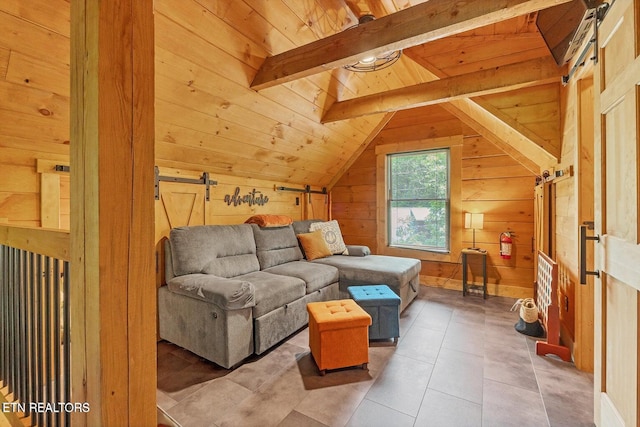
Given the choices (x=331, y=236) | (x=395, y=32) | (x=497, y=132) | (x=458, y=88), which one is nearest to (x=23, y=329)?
(x=395, y=32)

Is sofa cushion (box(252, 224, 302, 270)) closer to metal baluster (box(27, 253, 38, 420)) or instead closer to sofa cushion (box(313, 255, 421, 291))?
sofa cushion (box(313, 255, 421, 291))

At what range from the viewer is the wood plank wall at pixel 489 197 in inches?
149

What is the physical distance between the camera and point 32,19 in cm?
147

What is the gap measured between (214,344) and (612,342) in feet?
7.97

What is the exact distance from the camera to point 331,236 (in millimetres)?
4172

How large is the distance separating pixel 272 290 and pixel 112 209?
6.09ft

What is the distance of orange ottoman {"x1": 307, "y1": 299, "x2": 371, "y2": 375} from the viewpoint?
2.07m

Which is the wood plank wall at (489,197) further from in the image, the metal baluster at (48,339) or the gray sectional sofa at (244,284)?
the metal baluster at (48,339)

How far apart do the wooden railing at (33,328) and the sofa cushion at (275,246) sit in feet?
6.62

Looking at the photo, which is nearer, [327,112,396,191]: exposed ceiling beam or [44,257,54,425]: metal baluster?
[44,257,54,425]: metal baluster

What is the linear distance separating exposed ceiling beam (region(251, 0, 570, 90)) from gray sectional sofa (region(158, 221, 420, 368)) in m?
1.66

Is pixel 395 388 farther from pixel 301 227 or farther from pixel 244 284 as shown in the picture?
pixel 301 227

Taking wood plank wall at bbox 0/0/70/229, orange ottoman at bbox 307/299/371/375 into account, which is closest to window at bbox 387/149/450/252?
orange ottoman at bbox 307/299/371/375

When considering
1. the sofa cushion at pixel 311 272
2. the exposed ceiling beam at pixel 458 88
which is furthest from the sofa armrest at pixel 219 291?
the exposed ceiling beam at pixel 458 88
